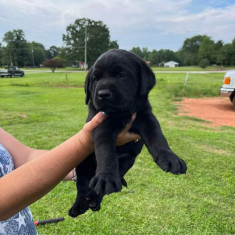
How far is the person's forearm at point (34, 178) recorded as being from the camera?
1248mm

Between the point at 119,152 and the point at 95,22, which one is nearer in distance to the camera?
the point at 119,152

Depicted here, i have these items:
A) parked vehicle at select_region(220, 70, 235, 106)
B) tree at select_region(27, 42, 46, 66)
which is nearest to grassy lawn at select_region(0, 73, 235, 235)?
parked vehicle at select_region(220, 70, 235, 106)

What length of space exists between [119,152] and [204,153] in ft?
13.1

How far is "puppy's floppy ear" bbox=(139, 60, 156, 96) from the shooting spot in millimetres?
1746

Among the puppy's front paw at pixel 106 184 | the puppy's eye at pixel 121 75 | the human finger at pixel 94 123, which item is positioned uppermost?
the puppy's eye at pixel 121 75

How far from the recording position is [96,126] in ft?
5.08

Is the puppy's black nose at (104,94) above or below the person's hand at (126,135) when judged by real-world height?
above

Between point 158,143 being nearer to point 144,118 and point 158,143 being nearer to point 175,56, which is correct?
point 144,118

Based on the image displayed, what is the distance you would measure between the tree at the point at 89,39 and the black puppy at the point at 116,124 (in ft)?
138

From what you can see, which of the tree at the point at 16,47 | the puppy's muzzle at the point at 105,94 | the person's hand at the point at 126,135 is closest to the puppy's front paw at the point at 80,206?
the person's hand at the point at 126,135

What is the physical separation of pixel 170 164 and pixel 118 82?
55 cm

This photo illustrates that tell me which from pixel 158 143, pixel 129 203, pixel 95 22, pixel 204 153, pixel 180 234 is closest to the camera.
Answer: pixel 158 143

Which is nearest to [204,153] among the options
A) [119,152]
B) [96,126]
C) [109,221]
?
[109,221]

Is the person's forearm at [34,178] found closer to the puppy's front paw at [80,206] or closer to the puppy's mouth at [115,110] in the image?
the puppy's mouth at [115,110]
